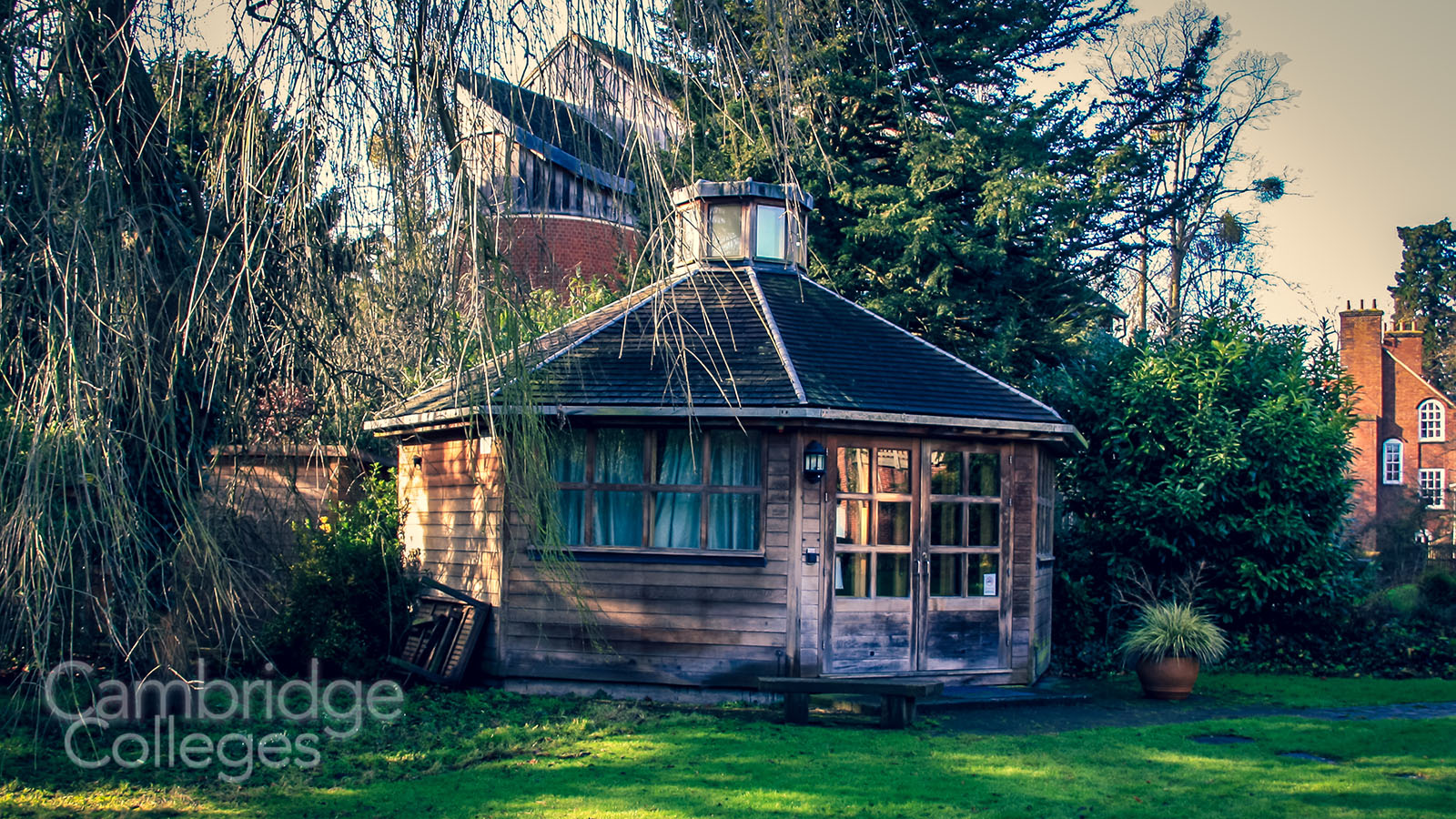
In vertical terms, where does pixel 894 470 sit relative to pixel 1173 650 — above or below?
above

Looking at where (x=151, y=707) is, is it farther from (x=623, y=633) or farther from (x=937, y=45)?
(x=937, y=45)

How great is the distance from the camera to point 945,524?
1034 cm

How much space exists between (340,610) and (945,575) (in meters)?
5.72

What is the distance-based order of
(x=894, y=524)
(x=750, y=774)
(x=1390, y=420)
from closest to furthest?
1. (x=750, y=774)
2. (x=894, y=524)
3. (x=1390, y=420)

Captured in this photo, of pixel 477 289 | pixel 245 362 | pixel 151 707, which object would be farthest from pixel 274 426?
pixel 477 289

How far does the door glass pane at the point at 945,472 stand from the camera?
1032 centimetres

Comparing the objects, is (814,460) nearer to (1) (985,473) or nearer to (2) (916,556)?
(2) (916,556)

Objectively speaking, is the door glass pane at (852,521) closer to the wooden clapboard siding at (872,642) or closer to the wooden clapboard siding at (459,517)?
the wooden clapboard siding at (872,642)

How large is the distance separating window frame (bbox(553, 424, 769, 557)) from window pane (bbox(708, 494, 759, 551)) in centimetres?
4

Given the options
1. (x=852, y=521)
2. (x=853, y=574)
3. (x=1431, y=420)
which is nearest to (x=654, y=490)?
(x=852, y=521)

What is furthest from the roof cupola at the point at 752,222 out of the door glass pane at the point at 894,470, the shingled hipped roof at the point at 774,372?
the door glass pane at the point at 894,470

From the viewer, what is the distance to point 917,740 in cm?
820

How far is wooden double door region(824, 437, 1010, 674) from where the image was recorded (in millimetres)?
9797

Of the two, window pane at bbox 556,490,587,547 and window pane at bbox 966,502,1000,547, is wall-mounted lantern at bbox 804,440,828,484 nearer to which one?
window pane at bbox 966,502,1000,547
